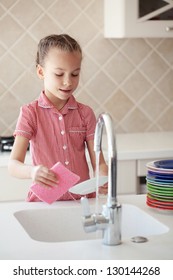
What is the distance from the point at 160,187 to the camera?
192 cm

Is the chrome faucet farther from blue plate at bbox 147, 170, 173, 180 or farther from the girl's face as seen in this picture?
the girl's face

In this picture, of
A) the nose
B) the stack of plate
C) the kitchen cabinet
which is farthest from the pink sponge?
the kitchen cabinet

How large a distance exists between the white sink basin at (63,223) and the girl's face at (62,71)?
41cm

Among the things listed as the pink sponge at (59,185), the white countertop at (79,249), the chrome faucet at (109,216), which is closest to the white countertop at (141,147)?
the pink sponge at (59,185)

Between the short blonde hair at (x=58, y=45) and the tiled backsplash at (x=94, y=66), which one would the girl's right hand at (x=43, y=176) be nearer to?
the short blonde hair at (x=58, y=45)

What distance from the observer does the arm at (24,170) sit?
179 centimetres

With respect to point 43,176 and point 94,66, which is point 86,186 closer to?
point 43,176

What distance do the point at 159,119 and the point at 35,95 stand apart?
2.58 feet

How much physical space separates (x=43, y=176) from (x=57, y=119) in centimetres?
49

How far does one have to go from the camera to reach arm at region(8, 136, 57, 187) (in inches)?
70.5

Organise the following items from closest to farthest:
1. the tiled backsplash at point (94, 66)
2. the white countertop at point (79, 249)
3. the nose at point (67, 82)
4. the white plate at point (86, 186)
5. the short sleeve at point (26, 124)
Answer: the white countertop at point (79, 249) < the white plate at point (86, 186) < the nose at point (67, 82) < the short sleeve at point (26, 124) < the tiled backsplash at point (94, 66)

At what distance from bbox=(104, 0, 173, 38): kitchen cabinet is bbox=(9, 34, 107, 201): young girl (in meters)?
1.12
